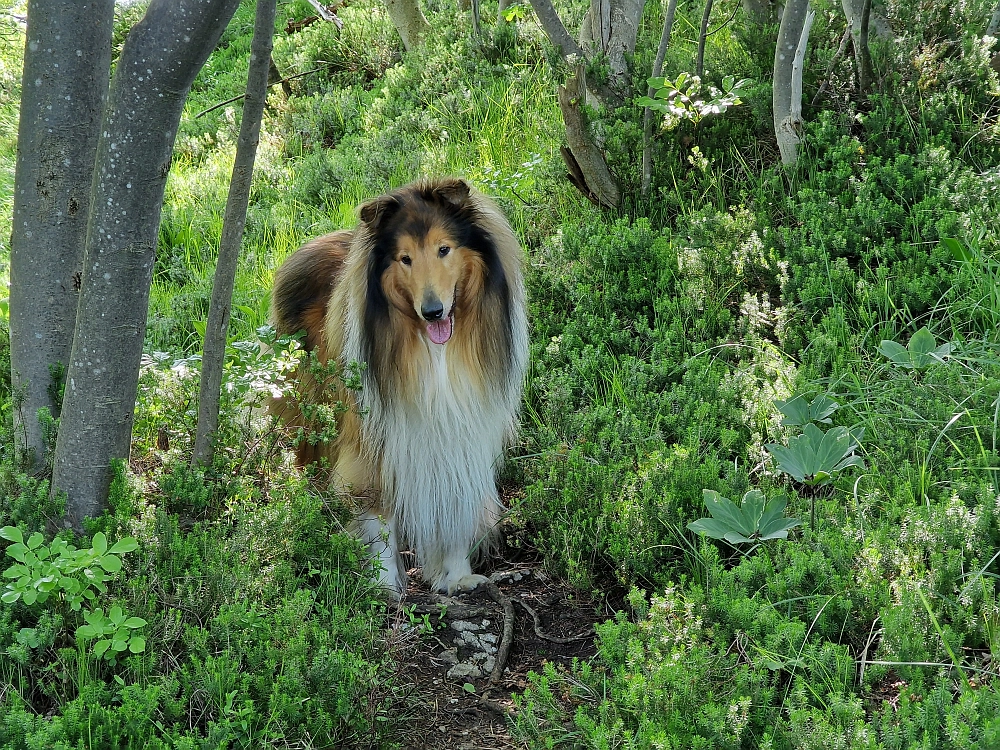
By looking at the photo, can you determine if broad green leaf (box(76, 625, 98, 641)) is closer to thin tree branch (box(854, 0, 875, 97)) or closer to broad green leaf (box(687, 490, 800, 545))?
broad green leaf (box(687, 490, 800, 545))

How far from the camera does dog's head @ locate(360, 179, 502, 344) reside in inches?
144

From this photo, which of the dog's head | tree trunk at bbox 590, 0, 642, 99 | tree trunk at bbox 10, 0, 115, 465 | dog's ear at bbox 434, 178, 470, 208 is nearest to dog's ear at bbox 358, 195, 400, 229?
the dog's head

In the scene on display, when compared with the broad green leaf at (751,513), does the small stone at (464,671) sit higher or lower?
lower

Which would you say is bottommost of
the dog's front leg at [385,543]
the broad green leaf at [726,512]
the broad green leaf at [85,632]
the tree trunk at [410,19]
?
the dog's front leg at [385,543]

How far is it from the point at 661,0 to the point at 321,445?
5729 mm

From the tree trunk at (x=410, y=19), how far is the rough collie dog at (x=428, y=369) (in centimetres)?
583

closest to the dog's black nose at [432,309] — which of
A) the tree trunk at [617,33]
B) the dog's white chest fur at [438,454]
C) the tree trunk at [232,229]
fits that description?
the dog's white chest fur at [438,454]

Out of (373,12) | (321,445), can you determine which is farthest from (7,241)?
(373,12)

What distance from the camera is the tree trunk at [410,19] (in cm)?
916

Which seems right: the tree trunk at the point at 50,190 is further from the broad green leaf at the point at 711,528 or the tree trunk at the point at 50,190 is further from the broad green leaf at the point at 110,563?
the broad green leaf at the point at 711,528

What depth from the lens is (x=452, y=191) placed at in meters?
3.74

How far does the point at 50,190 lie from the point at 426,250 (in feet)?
4.73

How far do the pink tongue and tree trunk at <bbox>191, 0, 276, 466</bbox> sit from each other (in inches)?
31.1

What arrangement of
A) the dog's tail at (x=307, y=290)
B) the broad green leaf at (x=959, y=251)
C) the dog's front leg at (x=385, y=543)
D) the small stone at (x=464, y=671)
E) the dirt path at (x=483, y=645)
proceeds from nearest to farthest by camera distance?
1. the dirt path at (x=483, y=645)
2. the small stone at (x=464, y=671)
3. the dog's front leg at (x=385, y=543)
4. the broad green leaf at (x=959, y=251)
5. the dog's tail at (x=307, y=290)
